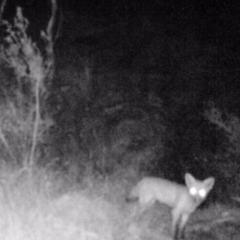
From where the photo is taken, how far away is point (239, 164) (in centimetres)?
972

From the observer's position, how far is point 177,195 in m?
7.80

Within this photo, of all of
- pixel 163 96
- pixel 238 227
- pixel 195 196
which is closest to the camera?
pixel 195 196

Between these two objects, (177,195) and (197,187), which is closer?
(197,187)

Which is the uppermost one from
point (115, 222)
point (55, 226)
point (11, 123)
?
point (11, 123)

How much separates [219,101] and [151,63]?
2346 mm

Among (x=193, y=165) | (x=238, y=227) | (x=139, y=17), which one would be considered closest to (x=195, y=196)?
(x=238, y=227)

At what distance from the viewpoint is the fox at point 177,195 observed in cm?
766

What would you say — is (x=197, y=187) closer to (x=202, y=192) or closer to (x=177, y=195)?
(x=202, y=192)

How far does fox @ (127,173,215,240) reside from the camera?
766 centimetres

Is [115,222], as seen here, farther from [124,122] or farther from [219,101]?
[219,101]

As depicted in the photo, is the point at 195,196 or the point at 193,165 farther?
the point at 193,165

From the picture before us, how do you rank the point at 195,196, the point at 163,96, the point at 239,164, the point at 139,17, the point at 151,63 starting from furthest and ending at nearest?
the point at 139,17
the point at 151,63
the point at 163,96
the point at 239,164
the point at 195,196

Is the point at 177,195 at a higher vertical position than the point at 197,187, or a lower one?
lower

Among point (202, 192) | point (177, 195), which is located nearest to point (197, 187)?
point (202, 192)
